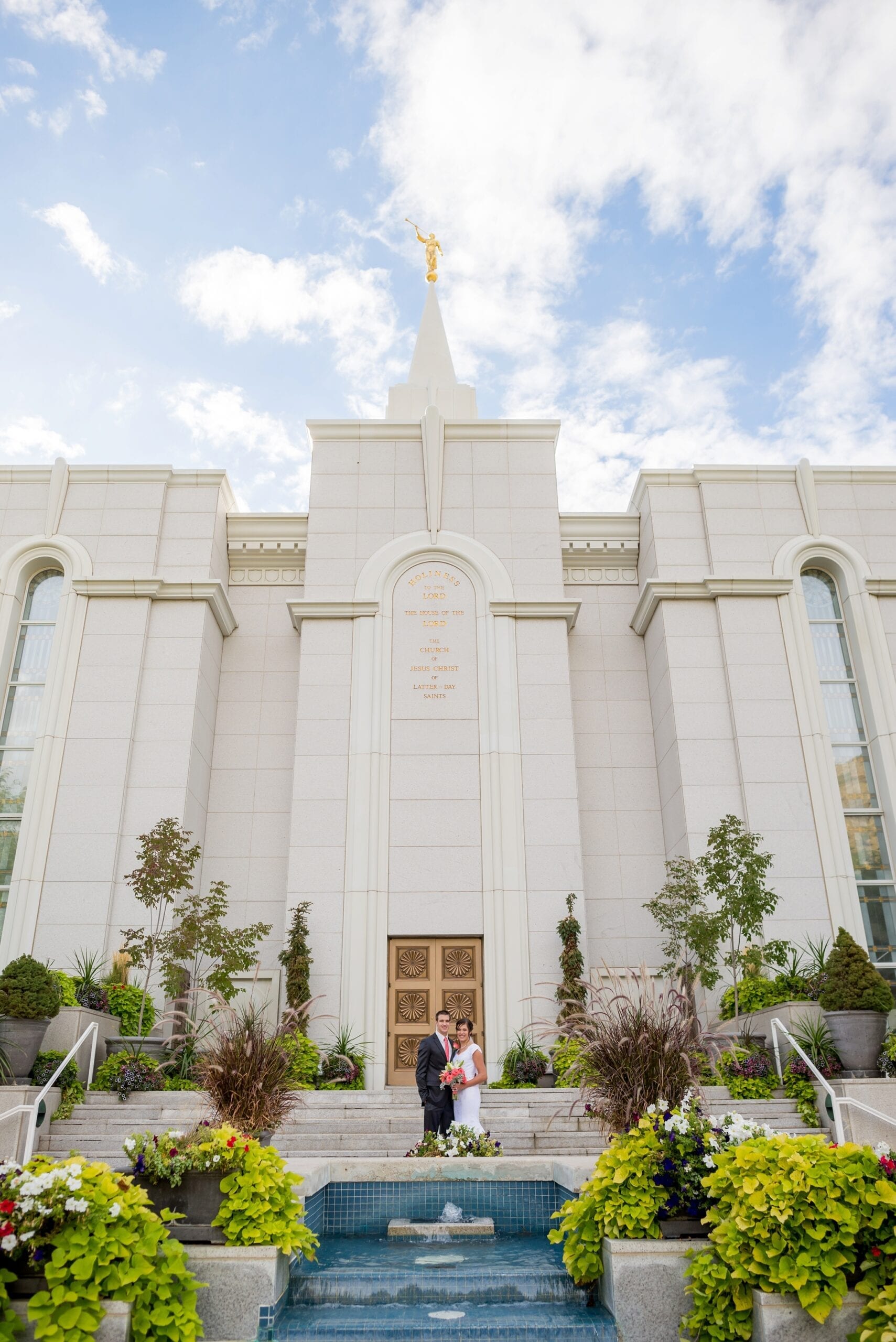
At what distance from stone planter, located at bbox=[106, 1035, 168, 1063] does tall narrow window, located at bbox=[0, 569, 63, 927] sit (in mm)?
3695

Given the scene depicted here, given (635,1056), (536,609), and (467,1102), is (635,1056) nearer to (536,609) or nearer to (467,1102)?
(467,1102)

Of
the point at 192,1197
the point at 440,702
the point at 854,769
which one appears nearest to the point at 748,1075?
the point at 854,769

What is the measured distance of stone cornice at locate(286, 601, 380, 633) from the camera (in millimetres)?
16703

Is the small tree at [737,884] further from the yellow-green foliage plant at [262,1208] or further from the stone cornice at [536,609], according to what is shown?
the yellow-green foliage plant at [262,1208]

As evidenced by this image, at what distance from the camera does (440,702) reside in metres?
16.2

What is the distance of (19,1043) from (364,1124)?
12.2 feet

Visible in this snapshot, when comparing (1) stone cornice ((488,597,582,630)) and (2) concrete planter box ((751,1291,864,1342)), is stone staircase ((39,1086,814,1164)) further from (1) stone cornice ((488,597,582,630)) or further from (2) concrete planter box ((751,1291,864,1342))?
(1) stone cornice ((488,597,582,630))

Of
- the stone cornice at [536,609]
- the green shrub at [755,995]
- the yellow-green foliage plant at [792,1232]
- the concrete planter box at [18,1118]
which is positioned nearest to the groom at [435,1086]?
the concrete planter box at [18,1118]

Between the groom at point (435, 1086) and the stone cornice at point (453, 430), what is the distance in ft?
38.0

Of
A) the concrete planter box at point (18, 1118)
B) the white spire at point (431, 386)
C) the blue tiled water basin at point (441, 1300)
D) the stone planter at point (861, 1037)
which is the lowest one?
the blue tiled water basin at point (441, 1300)

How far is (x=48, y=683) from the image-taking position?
1594 centimetres

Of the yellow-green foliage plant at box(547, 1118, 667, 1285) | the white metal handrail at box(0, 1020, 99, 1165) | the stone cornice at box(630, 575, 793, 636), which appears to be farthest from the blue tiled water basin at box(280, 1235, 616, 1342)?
the stone cornice at box(630, 575, 793, 636)

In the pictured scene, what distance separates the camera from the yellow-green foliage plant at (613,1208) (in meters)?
4.88

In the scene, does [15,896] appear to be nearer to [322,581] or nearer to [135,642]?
[135,642]
